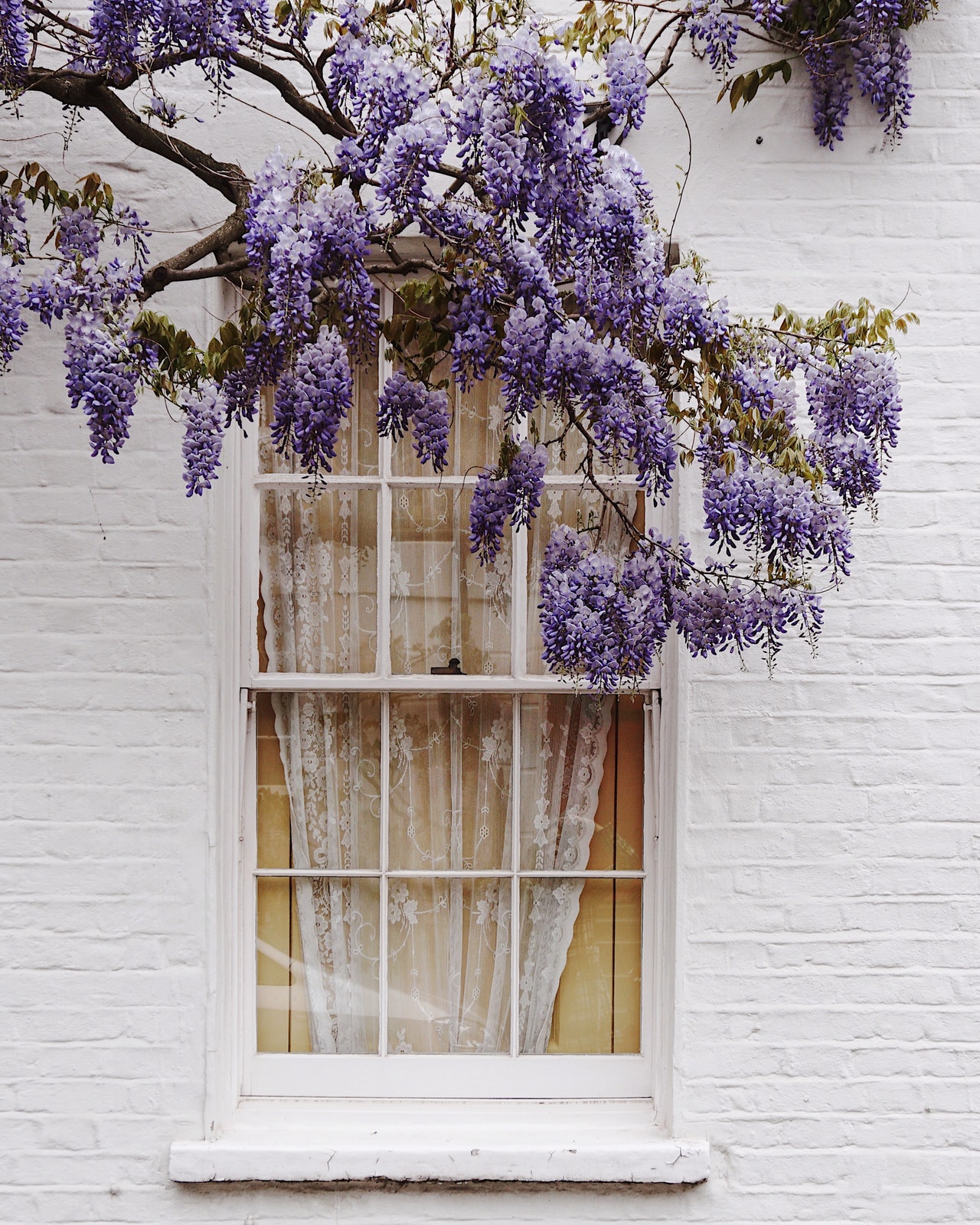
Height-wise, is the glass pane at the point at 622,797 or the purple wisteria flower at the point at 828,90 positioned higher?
the purple wisteria flower at the point at 828,90

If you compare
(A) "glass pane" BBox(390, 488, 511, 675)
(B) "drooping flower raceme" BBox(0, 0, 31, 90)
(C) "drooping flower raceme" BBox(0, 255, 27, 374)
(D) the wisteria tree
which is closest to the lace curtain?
(A) "glass pane" BBox(390, 488, 511, 675)

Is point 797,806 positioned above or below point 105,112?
below

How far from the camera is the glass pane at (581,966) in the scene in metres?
2.48

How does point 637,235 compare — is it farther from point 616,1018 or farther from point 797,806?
point 616,1018

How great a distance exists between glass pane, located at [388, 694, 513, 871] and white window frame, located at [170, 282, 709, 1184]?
84mm

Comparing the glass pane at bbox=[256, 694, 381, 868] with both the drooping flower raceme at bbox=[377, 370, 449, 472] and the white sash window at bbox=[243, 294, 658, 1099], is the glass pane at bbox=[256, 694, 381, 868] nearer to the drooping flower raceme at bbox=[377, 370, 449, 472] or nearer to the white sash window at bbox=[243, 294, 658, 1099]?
the white sash window at bbox=[243, 294, 658, 1099]

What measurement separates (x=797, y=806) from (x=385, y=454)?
1.27 m

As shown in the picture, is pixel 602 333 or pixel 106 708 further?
pixel 106 708

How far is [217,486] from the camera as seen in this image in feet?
7.73

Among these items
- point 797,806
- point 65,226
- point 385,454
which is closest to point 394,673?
point 385,454

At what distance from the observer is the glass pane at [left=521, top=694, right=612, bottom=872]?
247 cm

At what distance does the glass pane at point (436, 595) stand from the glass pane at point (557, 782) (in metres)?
0.16

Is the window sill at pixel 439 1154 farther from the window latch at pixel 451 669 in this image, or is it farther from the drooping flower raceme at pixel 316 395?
the drooping flower raceme at pixel 316 395

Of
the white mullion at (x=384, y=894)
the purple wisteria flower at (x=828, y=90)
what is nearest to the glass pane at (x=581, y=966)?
the white mullion at (x=384, y=894)
